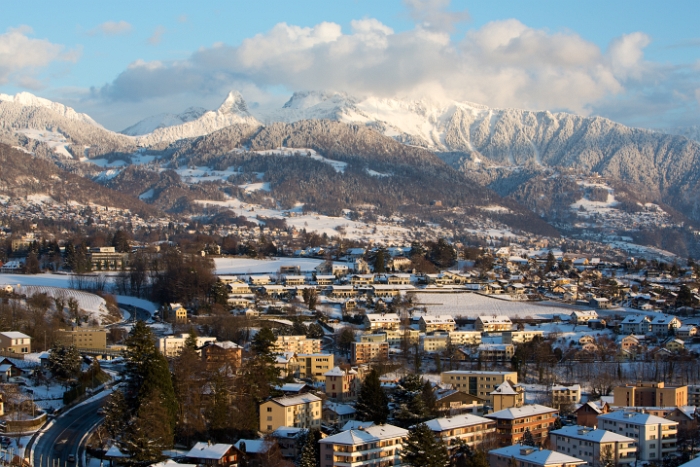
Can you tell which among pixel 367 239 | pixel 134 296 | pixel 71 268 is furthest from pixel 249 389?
pixel 367 239

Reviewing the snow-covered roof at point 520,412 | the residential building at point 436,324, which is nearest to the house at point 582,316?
the residential building at point 436,324

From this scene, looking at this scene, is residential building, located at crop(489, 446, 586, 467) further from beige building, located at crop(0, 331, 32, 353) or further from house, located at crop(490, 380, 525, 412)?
beige building, located at crop(0, 331, 32, 353)

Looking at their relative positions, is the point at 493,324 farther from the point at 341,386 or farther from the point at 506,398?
the point at 506,398

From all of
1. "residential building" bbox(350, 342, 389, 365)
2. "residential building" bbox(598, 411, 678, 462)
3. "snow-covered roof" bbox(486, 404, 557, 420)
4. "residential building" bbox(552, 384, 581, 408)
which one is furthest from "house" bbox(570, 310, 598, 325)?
"residential building" bbox(598, 411, 678, 462)

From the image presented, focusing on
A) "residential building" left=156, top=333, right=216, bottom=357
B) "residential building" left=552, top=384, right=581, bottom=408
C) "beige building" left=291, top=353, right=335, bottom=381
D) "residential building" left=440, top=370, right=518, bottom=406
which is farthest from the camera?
"residential building" left=156, top=333, right=216, bottom=357

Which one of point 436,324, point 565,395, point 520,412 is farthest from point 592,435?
point 436,324

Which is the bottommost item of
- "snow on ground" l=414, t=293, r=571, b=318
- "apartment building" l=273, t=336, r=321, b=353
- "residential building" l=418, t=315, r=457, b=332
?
"apartment building" l=273, t=336, r=321, b=353
